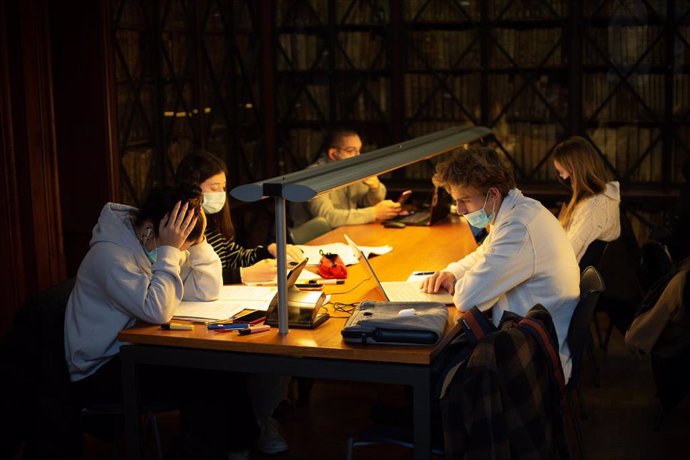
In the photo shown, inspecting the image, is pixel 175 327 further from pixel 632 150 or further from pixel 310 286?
pixel 632 150

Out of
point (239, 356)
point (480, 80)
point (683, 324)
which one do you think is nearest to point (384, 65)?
point (480, 80)

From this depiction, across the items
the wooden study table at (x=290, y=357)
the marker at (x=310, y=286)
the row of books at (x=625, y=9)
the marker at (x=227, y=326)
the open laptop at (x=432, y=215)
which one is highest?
the row of books at (x=625, y=9)

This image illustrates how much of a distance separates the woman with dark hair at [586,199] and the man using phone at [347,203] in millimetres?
1149

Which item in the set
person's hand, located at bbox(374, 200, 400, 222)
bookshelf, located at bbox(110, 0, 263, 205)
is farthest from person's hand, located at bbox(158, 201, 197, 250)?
person's hand, located at bbox(374, 200, 400, 222)

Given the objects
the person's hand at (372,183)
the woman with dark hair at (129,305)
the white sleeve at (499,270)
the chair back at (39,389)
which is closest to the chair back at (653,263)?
the white sleeve at (499,270)

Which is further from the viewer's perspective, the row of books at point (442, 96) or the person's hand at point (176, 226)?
the row of books at point (442, 96)

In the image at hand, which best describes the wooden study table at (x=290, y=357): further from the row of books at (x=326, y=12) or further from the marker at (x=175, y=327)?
the row of books at (x=326, y=12)

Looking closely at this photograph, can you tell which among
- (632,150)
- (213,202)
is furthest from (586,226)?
(632,150)

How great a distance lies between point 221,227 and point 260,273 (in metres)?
0.41

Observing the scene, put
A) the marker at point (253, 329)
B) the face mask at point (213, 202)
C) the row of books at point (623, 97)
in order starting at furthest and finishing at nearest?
the row of books at point (623, 97) < the face mask at point (213, 202) < the marker at point (253, 329)

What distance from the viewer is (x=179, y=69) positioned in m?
5.93

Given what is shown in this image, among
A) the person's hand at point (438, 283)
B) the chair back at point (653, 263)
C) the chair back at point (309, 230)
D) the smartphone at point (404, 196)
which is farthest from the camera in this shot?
the smartphone at point (404, 196)

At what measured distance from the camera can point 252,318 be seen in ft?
11.2

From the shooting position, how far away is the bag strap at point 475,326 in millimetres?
3061
